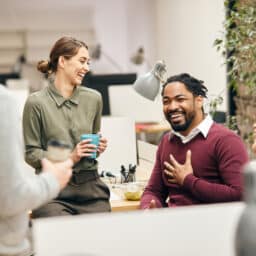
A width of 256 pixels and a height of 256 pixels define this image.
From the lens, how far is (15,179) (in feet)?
6.68

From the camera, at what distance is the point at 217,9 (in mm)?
5906

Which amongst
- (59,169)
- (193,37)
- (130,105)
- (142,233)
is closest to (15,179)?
(59,169)

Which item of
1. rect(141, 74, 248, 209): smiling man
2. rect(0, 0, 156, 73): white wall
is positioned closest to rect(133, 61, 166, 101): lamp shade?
rect(141, 74, 248, 209): smiling man

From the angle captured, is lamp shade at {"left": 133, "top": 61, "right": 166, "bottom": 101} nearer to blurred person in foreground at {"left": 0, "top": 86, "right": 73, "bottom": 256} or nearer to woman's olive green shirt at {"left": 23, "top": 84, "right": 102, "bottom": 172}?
woman's olive green shirt at {"left": 23, "top": 84, "right": 102, "bottom": 172}

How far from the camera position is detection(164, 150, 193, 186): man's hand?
110 inches

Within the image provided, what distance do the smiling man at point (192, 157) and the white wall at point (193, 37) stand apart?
7.33 ft

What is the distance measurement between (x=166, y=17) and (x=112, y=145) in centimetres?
444

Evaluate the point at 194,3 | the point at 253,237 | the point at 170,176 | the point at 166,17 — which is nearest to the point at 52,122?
the point at 170,176

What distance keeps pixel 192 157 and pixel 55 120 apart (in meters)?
0.71

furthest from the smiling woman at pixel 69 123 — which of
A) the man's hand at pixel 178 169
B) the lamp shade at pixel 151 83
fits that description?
the man's hand at pixel 178 169

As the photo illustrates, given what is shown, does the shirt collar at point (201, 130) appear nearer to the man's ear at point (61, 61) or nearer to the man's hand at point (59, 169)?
the man's ear at point (61, 61)

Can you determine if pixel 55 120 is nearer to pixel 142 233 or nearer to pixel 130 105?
pixel 142 233

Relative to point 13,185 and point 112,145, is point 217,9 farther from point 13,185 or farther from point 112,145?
point 13,185

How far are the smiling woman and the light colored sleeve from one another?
0.92m
